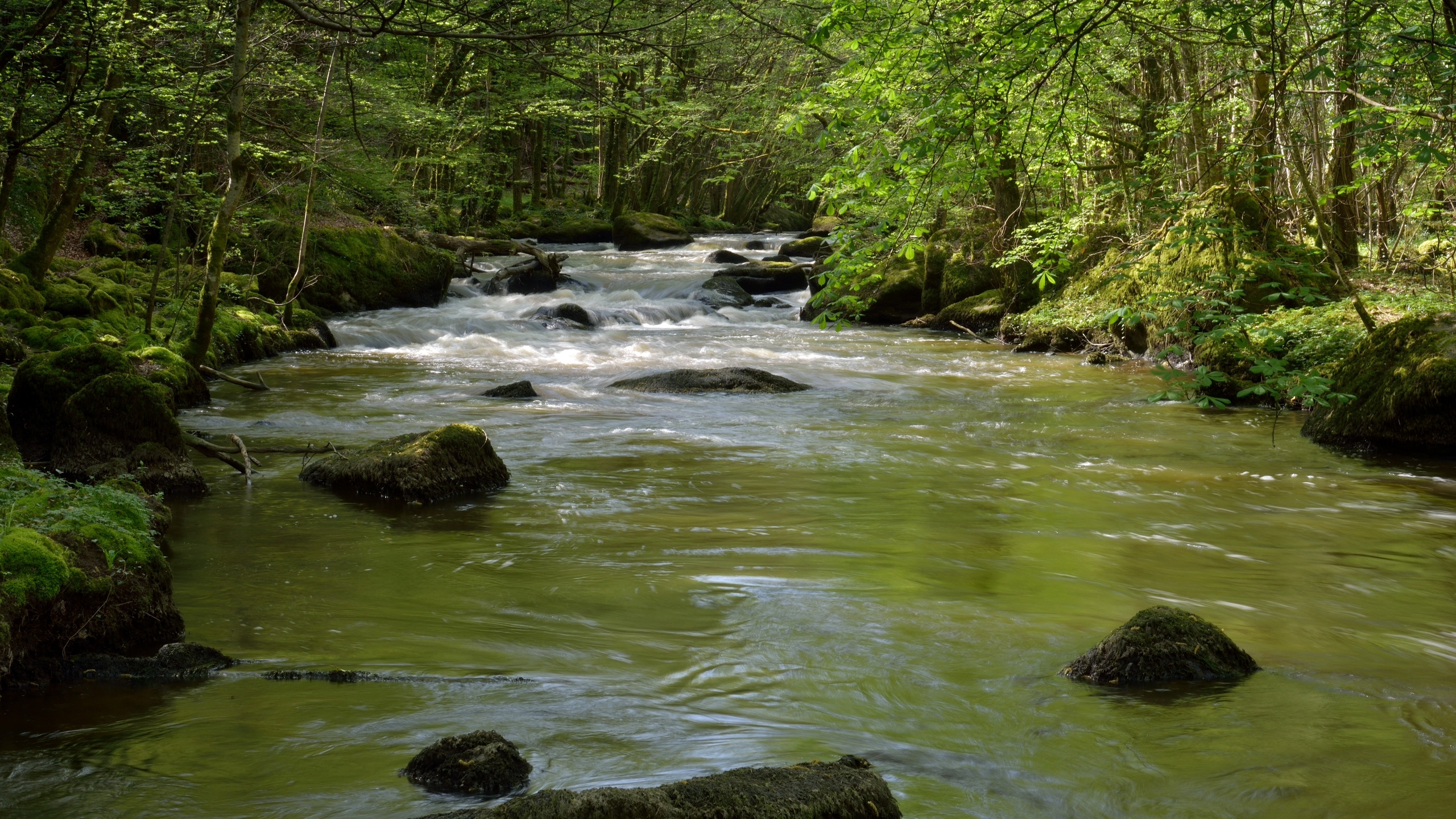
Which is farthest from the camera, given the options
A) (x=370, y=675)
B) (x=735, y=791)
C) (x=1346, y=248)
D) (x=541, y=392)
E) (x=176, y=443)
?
(x=1346, y=248)

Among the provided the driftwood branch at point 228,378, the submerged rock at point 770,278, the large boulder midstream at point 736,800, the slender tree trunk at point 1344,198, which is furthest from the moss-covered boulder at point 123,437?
the submerged rock at point 770,278

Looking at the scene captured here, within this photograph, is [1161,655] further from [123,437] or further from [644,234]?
[644,234]

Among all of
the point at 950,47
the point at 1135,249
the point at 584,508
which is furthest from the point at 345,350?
the point at 950,47

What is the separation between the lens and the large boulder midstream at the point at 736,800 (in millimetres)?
2445

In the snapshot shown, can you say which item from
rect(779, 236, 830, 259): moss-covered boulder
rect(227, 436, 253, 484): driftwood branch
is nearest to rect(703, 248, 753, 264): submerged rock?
rect(779, 236, 830, 259): moss-covered boulder

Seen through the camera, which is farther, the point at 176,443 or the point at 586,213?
the point at 586,213

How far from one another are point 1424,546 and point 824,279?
4.63 meters

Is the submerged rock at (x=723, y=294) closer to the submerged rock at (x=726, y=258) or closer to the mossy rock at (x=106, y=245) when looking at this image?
the submerged rock at (x=726, y=258)

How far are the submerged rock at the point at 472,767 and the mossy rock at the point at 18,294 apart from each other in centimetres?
1093

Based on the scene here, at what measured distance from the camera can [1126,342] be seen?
17.4m

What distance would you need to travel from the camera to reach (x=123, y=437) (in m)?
7.52

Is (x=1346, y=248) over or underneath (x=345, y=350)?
over

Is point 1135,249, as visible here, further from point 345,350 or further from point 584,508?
point 345,350

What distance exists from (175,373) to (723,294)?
15.3 metres
